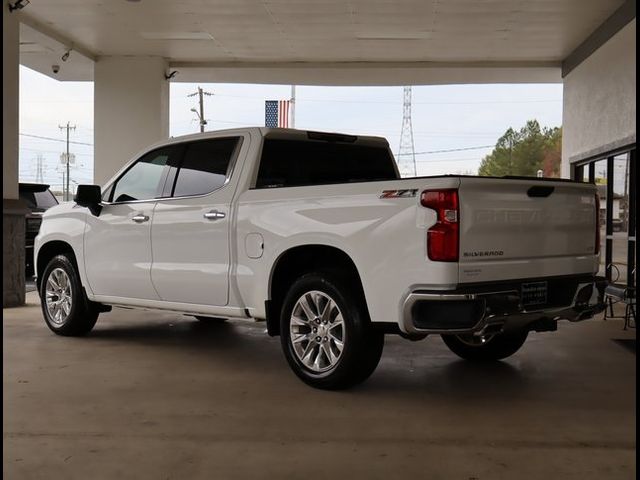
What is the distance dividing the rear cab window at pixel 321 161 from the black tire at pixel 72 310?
2548 millimetres

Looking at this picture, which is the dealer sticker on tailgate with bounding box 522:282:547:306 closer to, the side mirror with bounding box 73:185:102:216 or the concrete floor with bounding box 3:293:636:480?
the concrete floor with bounding box 3:293:636:480

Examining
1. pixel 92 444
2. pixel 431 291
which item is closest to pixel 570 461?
pixel 431 291

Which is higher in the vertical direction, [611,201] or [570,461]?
[611,201]

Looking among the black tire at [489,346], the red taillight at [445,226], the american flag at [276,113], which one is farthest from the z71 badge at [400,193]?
the american flag at [276,113]

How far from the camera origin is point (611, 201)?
11742mm

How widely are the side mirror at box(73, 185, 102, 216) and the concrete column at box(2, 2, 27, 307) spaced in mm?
3269

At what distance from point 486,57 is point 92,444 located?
11.9 meters

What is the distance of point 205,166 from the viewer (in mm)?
6305

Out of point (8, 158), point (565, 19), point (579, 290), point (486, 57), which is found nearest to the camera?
point (579, 290)

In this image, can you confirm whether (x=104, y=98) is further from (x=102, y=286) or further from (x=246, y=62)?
(x=102, y=286)

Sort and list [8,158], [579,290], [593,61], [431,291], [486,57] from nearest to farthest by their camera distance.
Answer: [431,291] < [579,290] < [8,158] < [593,61] < [486,57]

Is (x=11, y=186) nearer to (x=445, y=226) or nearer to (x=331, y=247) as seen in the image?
(x=331, y=247)

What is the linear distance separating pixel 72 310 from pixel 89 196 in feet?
4.10

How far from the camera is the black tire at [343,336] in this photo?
16.4 feet
